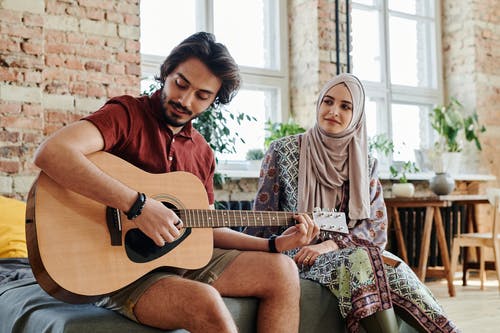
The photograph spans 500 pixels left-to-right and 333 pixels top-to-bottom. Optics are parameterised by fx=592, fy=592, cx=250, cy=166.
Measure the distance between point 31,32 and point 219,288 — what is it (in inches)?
81.4

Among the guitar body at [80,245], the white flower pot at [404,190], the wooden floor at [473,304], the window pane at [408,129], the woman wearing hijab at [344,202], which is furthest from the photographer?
the window pane at [408,129]

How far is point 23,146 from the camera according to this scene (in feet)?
10.4

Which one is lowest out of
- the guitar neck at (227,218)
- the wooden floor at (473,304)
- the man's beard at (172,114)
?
the wooden floor at (473,304)

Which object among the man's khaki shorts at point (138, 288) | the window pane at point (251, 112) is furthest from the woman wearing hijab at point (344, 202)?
the window pane at point (251, 112)

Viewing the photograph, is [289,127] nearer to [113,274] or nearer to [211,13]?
[211,13]

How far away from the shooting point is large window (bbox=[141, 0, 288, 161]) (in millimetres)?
4363

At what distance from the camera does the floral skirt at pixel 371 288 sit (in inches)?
77.8

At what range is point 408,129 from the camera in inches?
226

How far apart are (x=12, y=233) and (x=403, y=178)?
3.31m

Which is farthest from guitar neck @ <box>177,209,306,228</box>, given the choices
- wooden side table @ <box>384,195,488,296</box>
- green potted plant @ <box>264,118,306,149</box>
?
wooden side table @ <box>384,195,488,296</box>

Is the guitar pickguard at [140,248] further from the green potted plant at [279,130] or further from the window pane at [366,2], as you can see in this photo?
the window pane at [366,2]

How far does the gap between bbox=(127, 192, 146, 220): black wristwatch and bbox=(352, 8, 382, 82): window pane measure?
4011mm

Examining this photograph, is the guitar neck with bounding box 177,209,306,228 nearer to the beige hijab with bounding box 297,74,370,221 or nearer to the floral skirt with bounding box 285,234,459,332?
the floral skirt with bounding box 285,234,459,332

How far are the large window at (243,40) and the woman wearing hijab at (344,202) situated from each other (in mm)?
1941
